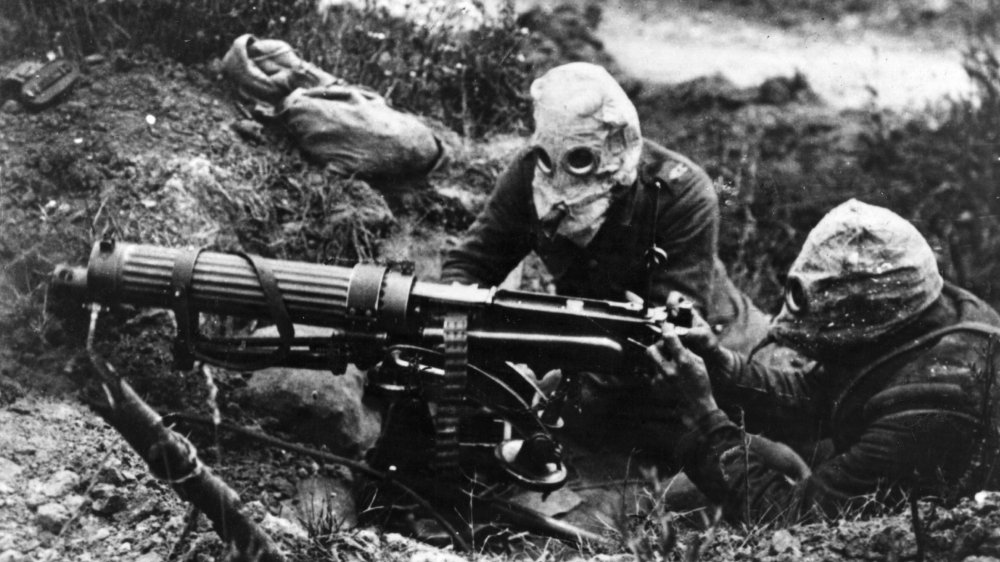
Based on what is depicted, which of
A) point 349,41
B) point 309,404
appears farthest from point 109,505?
point 349,41

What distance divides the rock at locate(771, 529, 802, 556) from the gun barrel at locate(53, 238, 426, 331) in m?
1.48

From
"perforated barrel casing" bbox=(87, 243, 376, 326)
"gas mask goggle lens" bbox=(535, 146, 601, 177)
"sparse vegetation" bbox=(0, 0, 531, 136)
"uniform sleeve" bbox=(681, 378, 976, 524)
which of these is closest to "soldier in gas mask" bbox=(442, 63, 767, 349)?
"gas mask goggle lens" bbox=(535, 146, 601, 177)

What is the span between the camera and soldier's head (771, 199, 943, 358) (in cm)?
385

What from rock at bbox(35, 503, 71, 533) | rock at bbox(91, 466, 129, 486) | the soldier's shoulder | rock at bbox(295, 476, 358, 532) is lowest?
rock at bbox(295, 476, 358, 532)

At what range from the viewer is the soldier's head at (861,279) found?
3.85 meters

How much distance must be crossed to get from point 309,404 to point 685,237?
1.93 m

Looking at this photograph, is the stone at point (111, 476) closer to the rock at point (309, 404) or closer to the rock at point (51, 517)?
the rock at point (51, 517)

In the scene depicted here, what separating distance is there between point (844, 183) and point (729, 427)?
3.67 meters

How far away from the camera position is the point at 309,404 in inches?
189

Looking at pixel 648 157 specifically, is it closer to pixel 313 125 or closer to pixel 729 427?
pixel 729 427

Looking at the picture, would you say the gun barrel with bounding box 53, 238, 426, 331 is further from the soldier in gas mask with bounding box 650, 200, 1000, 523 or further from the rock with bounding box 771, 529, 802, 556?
the rock with bounding box 771, 529, 802, 556

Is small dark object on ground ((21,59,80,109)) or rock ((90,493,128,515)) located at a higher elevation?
small dark object on ground ((21,59,80,109))

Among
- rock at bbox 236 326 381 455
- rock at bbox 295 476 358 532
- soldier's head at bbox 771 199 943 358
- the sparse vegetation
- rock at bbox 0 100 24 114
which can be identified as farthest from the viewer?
the sparse vegetation

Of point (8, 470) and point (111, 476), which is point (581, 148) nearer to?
point (111, 476)
